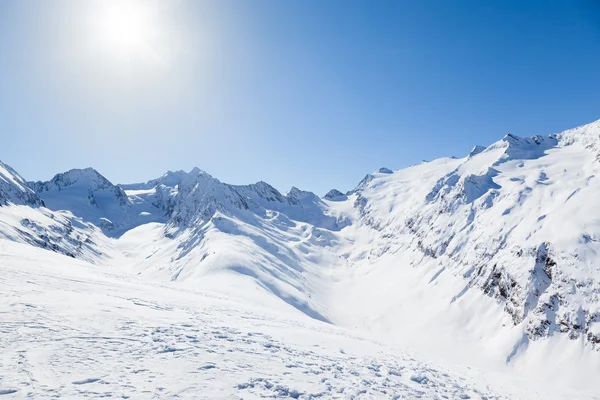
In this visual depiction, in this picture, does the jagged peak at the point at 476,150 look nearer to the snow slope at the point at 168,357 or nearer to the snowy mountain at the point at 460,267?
the snowy mountain at the point at 460,267

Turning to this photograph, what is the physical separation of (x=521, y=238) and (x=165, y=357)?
87315 mm

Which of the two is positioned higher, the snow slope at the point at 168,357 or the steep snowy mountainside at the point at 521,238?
the steep snowy mountainside at the point at 521,238

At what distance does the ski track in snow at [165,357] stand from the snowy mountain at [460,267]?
1.05 m

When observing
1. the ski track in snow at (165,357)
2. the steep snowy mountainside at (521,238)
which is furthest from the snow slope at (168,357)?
the steep snowy mountainside at (521,238)

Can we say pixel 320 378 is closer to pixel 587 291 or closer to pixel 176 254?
pixel 587 291

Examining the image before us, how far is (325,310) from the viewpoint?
90562 millimetres

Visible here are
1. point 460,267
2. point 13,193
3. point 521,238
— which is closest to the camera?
point 521,238

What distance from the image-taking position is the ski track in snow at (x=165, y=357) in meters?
10.9

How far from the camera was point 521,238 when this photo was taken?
7644cm

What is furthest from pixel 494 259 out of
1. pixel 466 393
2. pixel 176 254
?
pixel 176 254

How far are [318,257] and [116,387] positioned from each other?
152 m

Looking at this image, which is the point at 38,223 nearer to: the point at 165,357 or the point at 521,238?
the point at 165,357

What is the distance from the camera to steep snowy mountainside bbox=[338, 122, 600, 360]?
58.2 meters

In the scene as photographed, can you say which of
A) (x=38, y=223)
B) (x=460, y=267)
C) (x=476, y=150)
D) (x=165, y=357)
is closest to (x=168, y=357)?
(x=165, y=357)
